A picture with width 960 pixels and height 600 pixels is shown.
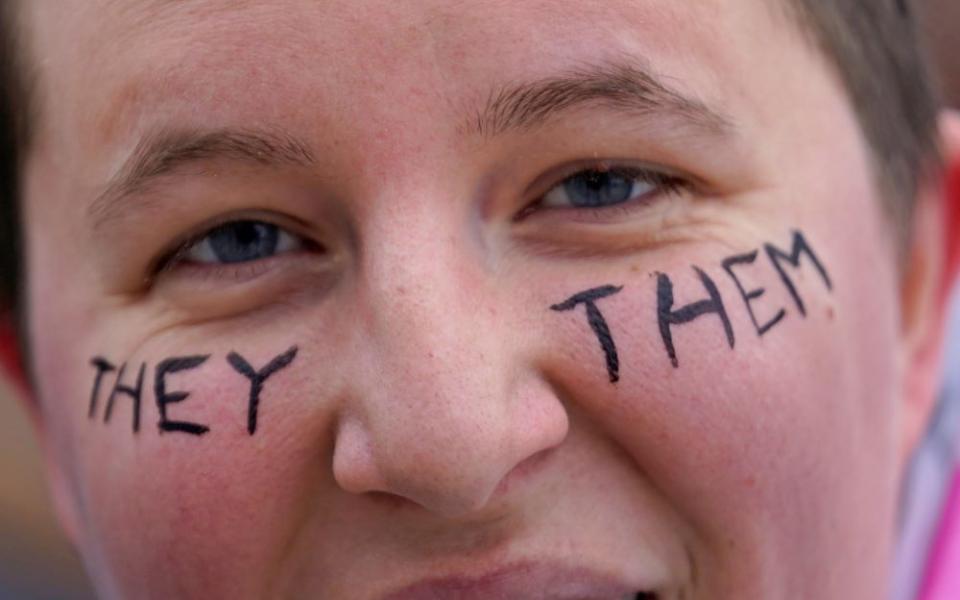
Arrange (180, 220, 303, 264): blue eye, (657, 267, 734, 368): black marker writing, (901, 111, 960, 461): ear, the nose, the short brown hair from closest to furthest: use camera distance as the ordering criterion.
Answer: the nose < (657, 267, 734, 368): black marker writing < (180, 220, 303, 264): blue eye < the short brown hair < (901, 111, 960, 461): ear

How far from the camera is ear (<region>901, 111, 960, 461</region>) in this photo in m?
1.74

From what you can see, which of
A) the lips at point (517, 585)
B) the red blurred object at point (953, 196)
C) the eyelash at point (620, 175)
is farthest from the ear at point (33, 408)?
the red blurred object at point (953, 196)

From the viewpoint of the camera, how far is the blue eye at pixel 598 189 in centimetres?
136

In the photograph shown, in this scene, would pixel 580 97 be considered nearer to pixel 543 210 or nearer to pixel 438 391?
pixel 543 210

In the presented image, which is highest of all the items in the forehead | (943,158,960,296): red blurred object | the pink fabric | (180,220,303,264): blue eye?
(943,158,960,296): red blurred object

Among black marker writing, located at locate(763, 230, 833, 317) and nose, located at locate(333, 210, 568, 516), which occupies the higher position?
black marker writing, located at locate(763, 230, 833, 317)

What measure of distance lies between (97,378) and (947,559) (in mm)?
1348

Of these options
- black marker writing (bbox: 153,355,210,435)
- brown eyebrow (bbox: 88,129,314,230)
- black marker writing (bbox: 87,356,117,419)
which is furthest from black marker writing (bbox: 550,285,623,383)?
black marker writing (bbox: 87,356,117,419)

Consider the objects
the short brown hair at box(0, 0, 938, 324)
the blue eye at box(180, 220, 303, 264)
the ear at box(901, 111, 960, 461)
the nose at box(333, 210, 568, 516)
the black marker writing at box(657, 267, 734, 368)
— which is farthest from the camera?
the ear at box(901, 111, 960, 461)

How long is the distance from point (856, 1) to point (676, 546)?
0.84 metres

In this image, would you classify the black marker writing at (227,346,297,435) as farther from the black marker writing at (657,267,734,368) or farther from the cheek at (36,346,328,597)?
the black marker writing at (657,267,734,368)

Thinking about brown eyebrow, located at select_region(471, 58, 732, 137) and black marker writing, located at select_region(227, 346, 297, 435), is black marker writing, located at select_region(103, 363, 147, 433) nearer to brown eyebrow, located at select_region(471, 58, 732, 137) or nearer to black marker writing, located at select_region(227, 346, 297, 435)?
black marker writing, located at select_region(227, 346, 297, 435)

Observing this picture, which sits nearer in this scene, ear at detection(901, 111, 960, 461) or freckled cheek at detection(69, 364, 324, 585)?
freckled cheek at detection(69, 364, 324, 585)

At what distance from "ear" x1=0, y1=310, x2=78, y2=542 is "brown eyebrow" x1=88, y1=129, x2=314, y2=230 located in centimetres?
56
